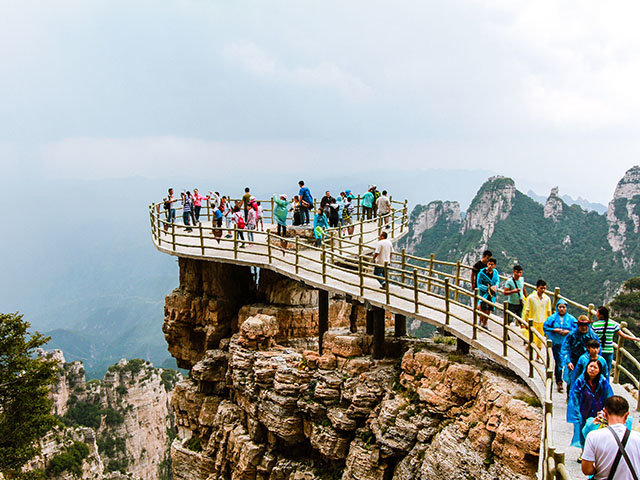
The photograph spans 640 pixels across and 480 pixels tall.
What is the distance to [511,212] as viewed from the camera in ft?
364

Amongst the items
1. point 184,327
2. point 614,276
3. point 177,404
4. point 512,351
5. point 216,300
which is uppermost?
point 512,351

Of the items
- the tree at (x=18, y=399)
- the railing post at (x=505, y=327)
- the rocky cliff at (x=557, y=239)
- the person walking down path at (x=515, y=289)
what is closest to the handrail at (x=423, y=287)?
the railing post at (x=505, y=327)

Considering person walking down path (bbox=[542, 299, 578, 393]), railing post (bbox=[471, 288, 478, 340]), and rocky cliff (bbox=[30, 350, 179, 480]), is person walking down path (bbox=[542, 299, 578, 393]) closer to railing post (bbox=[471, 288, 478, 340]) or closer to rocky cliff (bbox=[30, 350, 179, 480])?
railing post (bbox=[471, 288, 478, 340])

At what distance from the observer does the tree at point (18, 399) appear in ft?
59.2

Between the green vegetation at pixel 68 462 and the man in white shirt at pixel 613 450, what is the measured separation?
4557cm

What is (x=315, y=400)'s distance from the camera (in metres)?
13.9

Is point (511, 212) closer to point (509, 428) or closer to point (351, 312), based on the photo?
point (351, 312)

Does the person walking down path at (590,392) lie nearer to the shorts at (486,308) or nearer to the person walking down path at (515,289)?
the person walking down path at (515,289)

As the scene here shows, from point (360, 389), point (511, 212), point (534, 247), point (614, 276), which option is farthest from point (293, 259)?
point (511, 212)

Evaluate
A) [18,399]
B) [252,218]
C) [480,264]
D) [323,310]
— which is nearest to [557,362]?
[480,264]

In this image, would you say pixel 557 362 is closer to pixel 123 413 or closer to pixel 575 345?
pixel 575 345

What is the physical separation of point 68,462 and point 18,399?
2769cm

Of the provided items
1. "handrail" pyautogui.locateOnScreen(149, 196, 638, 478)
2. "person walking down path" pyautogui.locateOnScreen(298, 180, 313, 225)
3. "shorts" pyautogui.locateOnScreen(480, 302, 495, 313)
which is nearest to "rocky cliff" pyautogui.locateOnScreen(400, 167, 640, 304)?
"person walking down path" pyautogui.locateOnScreen(298, 180, 313, 225)

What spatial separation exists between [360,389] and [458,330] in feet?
10.6
